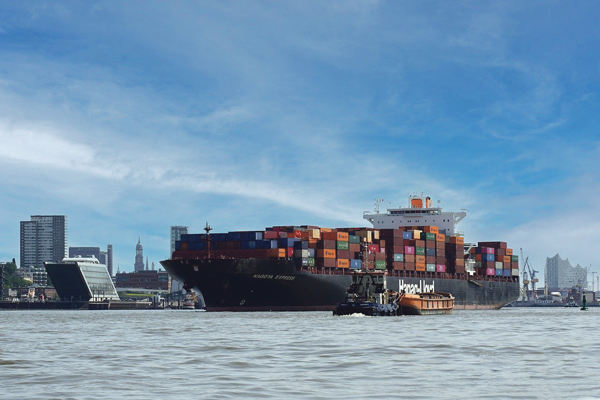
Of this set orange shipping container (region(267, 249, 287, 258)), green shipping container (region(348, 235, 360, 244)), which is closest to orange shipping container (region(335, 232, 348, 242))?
green shipping container (region(348, 235, 360, 244))

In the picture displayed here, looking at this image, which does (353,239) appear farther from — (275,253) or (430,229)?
(430,229)

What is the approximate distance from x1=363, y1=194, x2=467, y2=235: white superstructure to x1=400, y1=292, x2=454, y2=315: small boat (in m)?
44.8

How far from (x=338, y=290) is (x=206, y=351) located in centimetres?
6666

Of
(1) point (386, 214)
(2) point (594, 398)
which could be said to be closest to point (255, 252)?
(1) point (386, 214)

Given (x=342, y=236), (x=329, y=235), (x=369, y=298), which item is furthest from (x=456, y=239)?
(x=369, y=298)

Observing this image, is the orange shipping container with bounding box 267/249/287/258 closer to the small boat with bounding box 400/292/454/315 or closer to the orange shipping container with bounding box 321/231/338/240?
the orange shipping container with bounding box 321/231/338/240

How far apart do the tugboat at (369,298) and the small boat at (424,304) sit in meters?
0.80

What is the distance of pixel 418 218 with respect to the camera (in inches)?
5620

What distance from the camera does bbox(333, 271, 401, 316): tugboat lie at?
78438mm

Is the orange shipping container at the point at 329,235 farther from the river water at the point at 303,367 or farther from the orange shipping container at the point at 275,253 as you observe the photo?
the river water at the point at 303,367

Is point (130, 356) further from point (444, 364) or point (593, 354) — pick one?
point (593, 354)

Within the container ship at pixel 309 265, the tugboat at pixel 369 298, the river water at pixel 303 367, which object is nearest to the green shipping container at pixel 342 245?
the container ship at pixel 309 265

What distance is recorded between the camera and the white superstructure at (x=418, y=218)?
141500 mm

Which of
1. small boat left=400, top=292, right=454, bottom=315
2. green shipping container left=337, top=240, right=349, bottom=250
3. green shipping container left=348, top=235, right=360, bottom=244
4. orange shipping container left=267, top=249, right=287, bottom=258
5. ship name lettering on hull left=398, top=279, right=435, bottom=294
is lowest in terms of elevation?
small boat left=400, top=292, right=454, bottom=315
